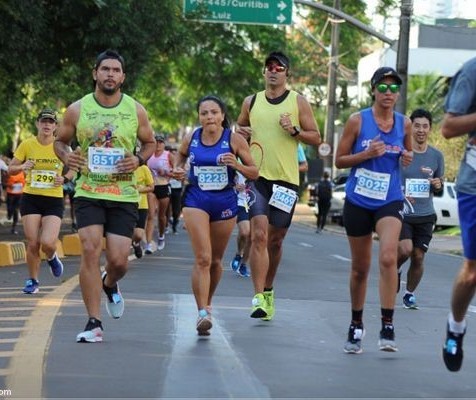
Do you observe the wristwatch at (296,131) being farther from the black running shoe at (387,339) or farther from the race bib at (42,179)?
the race bib at (42,179)

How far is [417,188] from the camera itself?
12.8m

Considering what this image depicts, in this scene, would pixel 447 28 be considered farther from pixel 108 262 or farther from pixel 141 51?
pixel 108 262

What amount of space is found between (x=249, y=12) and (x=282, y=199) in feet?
65.9

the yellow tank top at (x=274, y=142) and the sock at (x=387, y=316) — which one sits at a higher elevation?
the yellow tank top at (x=274, y=142)

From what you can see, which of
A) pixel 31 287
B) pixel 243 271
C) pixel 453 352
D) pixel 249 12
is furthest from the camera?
pixel 249 12

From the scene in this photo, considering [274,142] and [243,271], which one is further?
[243,271]

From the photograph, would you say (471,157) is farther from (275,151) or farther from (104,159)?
(275,151)

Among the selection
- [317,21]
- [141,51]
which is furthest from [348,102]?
[141,51]

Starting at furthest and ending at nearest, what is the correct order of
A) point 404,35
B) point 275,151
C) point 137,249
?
point 404,35, point 137,249, point 275,151

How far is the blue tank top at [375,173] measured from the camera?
9.13 meters

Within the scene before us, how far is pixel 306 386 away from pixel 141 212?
11.0 m

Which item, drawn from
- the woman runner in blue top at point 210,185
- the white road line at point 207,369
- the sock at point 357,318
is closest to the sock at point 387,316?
the sock at point 357,318

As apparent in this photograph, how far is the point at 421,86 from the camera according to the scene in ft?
155

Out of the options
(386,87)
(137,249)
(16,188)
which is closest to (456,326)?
(386,87)
